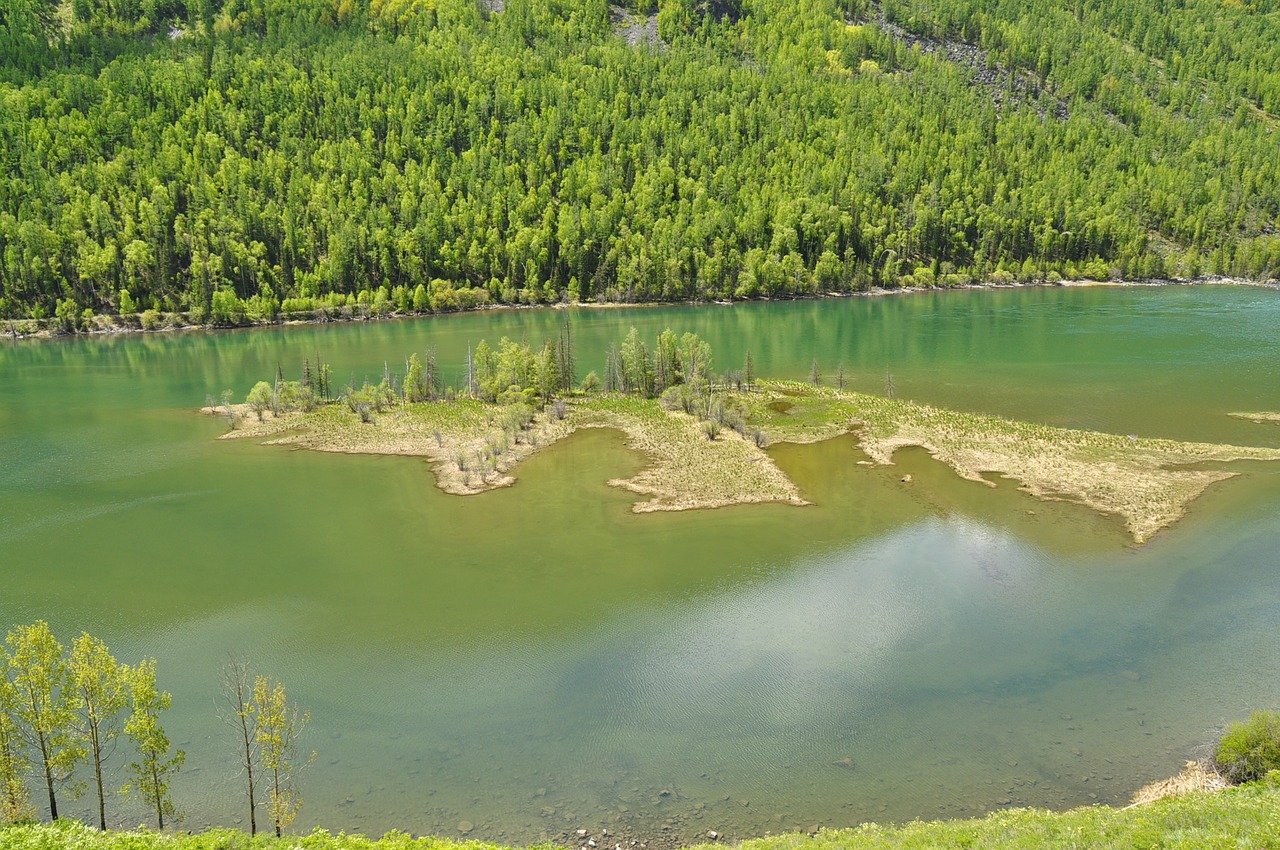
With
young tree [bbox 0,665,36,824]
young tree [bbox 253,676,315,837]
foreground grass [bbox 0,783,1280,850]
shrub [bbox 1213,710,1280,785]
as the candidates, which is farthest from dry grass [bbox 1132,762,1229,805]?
young tree [bbox 0,665,36,824]

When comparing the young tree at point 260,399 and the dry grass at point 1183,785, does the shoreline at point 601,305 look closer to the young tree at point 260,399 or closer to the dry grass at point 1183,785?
the young tree at point 260,399

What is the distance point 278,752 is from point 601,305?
155234 millimetres

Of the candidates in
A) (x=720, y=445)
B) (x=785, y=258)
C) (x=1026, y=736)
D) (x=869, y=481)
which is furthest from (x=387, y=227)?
(x=1026, y=736)

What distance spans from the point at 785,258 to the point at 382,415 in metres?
126

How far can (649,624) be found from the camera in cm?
3897

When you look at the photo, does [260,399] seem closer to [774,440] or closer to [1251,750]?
[774,440]

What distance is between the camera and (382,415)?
80.3m

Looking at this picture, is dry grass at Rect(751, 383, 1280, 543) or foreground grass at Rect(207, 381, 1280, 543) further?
foreground grass at Rect(207, 381, 1280, 543)

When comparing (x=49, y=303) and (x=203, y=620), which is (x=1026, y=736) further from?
(x=49, y=303)

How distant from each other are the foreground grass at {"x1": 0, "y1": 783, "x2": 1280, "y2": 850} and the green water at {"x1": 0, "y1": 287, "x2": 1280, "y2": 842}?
3282mm

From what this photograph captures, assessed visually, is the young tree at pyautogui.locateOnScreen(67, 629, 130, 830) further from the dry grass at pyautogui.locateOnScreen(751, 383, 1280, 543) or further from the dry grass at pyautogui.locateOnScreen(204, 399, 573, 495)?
the dry grass at pyautogui.locateOnScreen(751, 383, 1280, 543)

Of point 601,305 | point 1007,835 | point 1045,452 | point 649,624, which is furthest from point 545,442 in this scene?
point 601,305

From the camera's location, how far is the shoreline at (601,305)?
14862cm

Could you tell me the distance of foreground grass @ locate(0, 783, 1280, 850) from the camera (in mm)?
19234
